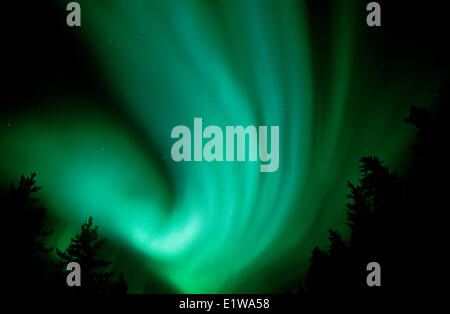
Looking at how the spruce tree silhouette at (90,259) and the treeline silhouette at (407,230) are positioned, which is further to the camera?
the spruce tree silhouette at (90,259)

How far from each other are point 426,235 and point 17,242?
9286mm

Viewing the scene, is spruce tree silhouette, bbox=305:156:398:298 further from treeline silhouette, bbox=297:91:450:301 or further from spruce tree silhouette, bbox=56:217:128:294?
spruce tree silhouette, bbox=56:217:128:294

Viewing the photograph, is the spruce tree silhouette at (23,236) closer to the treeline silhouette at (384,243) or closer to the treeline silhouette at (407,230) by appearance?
the treeline silhouette at (384,243)

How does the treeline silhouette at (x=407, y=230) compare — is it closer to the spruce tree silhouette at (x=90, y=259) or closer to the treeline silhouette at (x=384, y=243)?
the treeline silhouette at (x=384, y=243)

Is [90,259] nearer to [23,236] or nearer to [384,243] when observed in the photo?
[23,236]

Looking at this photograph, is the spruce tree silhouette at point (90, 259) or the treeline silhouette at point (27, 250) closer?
the treeline silhouette at point (27, 250)

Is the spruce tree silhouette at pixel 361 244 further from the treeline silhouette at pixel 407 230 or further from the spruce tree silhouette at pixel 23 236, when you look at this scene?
the spruce tree silhouette at pixel 23 236

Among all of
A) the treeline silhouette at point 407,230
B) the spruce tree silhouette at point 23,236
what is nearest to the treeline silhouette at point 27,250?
the spruce tree silhouette at point 23,236

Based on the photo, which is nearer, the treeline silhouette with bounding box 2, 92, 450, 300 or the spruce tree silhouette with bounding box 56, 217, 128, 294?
the treeline silhouette with bounding box 2, 92, 450, 300

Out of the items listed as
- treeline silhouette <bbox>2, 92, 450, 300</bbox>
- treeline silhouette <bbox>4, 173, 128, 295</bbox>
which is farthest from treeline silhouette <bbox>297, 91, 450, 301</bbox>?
treeline silhouette <bbox>4, 173, 128, 295</bbox>

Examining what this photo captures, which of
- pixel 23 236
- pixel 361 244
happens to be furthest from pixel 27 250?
pixel 361 244

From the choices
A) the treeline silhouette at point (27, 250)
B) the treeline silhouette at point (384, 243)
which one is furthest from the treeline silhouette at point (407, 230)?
the treeline silhouette at point (27, 250)
